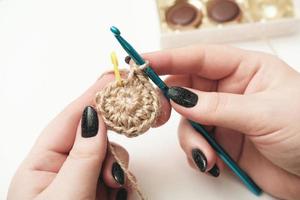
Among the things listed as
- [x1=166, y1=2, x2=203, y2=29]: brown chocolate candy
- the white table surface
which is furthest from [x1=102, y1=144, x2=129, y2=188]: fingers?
[x1=166, y1=2, x2=203, y2=29]: brown chocolate candy

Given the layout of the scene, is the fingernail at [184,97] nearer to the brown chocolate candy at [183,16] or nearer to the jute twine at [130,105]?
the jute twine at [130,105]

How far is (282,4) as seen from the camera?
3.02 feet

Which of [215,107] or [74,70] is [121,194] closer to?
[215,107]

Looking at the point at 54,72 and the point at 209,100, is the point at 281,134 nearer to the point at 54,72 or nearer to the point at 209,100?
the point at 209,100

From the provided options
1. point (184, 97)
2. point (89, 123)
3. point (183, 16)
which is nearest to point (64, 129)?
point (89, 123)

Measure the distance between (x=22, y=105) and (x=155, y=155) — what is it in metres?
0.36

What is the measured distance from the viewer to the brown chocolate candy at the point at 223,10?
90 centimetres

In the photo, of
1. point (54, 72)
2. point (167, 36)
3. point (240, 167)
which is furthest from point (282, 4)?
point (54, 72)

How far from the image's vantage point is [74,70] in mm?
879

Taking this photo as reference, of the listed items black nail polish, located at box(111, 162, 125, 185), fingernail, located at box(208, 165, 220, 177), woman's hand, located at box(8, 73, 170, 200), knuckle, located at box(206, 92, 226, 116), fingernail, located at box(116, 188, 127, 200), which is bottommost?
fingernail, located at box(116, 188, 127, 200)

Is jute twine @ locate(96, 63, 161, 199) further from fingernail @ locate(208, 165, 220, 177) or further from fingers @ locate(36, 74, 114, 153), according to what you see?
fingernail @ locate(208, 165, 220, 177)

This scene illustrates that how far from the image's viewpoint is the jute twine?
1.77 feet

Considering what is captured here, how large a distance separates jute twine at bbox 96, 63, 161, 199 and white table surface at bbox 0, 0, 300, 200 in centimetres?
19

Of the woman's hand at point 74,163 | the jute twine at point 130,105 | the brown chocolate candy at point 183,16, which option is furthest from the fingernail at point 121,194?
the brown chocolate candy at point 183,16
